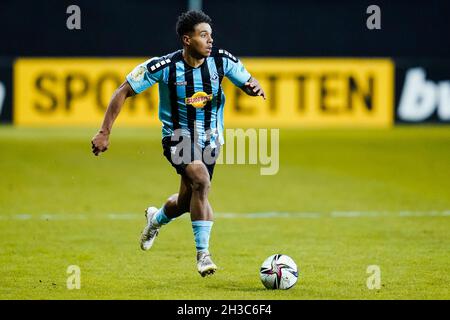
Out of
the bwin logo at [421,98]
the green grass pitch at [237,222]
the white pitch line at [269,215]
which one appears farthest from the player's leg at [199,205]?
the bwin logo at [421,98]

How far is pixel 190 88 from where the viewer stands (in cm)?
876

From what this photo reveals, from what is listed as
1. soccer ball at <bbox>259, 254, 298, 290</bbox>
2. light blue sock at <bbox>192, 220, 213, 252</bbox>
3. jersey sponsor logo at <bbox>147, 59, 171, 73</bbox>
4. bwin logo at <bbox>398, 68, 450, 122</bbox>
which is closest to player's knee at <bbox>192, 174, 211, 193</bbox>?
light blue sock at <bbox>192, 220, 213, 252</bbox>

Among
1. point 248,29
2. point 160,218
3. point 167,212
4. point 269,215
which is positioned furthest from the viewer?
point 248,29

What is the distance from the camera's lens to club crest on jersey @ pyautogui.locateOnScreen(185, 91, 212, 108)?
8.78 metres

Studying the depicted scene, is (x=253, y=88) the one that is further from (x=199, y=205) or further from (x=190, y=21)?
(x=199, y=205)

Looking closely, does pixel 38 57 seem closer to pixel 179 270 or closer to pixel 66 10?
pixel 66 10

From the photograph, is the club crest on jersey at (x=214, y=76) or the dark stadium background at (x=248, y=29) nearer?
the club crest on jersey at (x=214, y=76)

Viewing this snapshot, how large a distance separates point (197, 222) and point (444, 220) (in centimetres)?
431

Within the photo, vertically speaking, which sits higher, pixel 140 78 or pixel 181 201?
pixel 140 78

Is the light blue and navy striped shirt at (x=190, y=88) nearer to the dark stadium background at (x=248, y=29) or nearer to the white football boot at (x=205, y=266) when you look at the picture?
the white football boot at (x=205, y=266)

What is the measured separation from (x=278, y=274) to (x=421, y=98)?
16316 mm

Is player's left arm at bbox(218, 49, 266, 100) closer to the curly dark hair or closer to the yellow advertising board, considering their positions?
the curly dark hair

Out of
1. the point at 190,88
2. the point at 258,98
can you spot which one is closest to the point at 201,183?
the point at 190,88

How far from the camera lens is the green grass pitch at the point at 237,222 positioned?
819cm
